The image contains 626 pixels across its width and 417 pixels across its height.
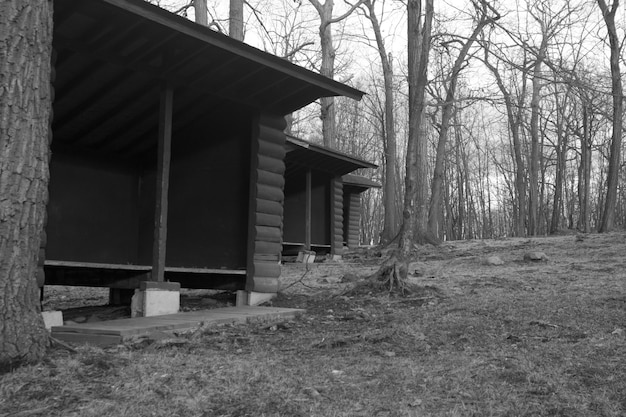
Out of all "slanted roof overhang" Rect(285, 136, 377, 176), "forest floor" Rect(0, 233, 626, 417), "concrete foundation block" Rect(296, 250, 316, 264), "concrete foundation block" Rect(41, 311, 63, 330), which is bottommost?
"forest floor" Rect(0, 233, 626, 417)

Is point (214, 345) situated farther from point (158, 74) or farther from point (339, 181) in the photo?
point (339, 181)

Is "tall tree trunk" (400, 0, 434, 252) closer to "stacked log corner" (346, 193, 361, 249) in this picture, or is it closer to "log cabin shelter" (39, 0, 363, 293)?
"log cabin shelter" (39, 0, 363, 293)

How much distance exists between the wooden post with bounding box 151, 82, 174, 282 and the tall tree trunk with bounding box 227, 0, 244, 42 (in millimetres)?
9149

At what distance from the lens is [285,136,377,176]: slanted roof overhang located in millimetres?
15570

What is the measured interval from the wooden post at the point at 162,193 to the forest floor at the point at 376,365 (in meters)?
1.31

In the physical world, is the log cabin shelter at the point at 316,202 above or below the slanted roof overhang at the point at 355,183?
below

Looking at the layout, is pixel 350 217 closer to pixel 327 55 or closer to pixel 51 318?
pixel 327 55

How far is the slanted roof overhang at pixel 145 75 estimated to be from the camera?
5.80m

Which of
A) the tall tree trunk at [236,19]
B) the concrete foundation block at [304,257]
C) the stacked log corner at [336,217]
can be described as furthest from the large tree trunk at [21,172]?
the stacked log corner at [336,217]

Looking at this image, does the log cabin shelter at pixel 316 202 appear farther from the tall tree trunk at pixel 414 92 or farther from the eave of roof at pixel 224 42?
the eave of roof at pixel 224 42

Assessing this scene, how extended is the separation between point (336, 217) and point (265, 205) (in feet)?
36.1

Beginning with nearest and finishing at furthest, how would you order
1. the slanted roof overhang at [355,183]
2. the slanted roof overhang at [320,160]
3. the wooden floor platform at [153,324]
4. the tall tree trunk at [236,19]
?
the wooden floor platform at [153,324], the tall tree trunk at [236,19], the slanted roof overhang at [320,160], the slanted roof overhang at [355,183]

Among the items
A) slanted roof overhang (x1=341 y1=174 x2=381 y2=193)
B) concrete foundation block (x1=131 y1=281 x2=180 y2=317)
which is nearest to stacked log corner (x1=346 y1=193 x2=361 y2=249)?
slanted roof overhang (x1=341 y1=174 x2=381 y2=193)

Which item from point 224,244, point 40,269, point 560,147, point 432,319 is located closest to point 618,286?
point 432,319
